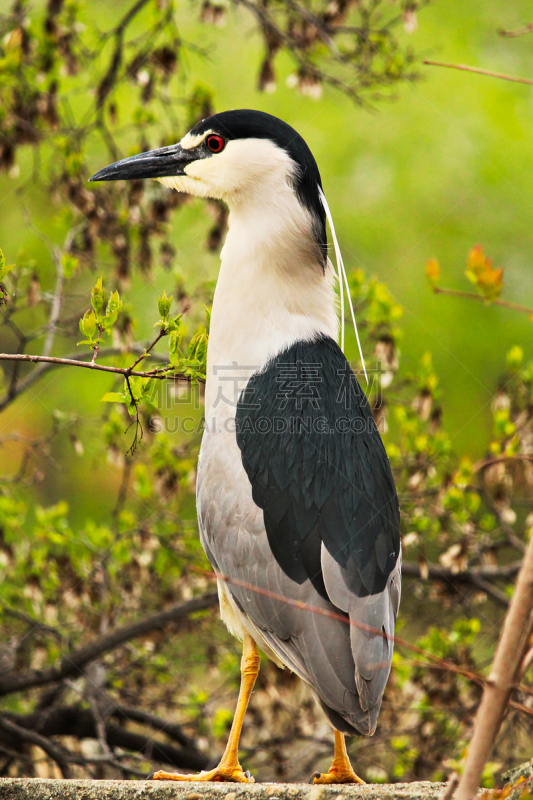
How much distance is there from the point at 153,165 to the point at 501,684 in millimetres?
2348

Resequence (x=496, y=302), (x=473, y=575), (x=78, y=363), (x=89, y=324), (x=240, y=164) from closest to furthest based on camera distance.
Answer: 1. (x=496, y=302)
2. (x=78, y=363)
3. (x=89, y=324)
4. (x=240, y=164)
5. (x=473, y=575)

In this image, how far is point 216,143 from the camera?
9.02ft

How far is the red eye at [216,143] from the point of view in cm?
273

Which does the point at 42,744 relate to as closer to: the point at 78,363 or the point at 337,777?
the point at 337,777

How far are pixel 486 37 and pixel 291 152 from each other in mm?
7604

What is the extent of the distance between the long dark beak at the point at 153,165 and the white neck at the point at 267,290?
12.8 inches

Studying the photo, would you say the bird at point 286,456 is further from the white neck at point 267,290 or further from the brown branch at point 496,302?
the brown branch at point 496,302

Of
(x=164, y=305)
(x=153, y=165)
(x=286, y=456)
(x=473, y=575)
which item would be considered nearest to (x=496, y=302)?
(x=164, y=305)

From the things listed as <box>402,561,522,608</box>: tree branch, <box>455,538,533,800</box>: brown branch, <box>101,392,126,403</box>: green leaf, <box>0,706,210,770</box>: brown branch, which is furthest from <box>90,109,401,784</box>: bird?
<box>0,706,210,770</box>: brown branch

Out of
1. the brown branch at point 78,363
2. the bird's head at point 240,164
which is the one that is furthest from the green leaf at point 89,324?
the bird's head at point 240,164

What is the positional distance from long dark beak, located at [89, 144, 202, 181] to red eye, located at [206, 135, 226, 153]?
2.2 inches

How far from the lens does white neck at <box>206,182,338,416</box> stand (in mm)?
2465

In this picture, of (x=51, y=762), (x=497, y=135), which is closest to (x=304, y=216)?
(x=51, y=762)

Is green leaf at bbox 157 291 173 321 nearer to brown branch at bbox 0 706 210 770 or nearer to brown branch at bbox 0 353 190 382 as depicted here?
brown branch at bbox 0 353 190 382
